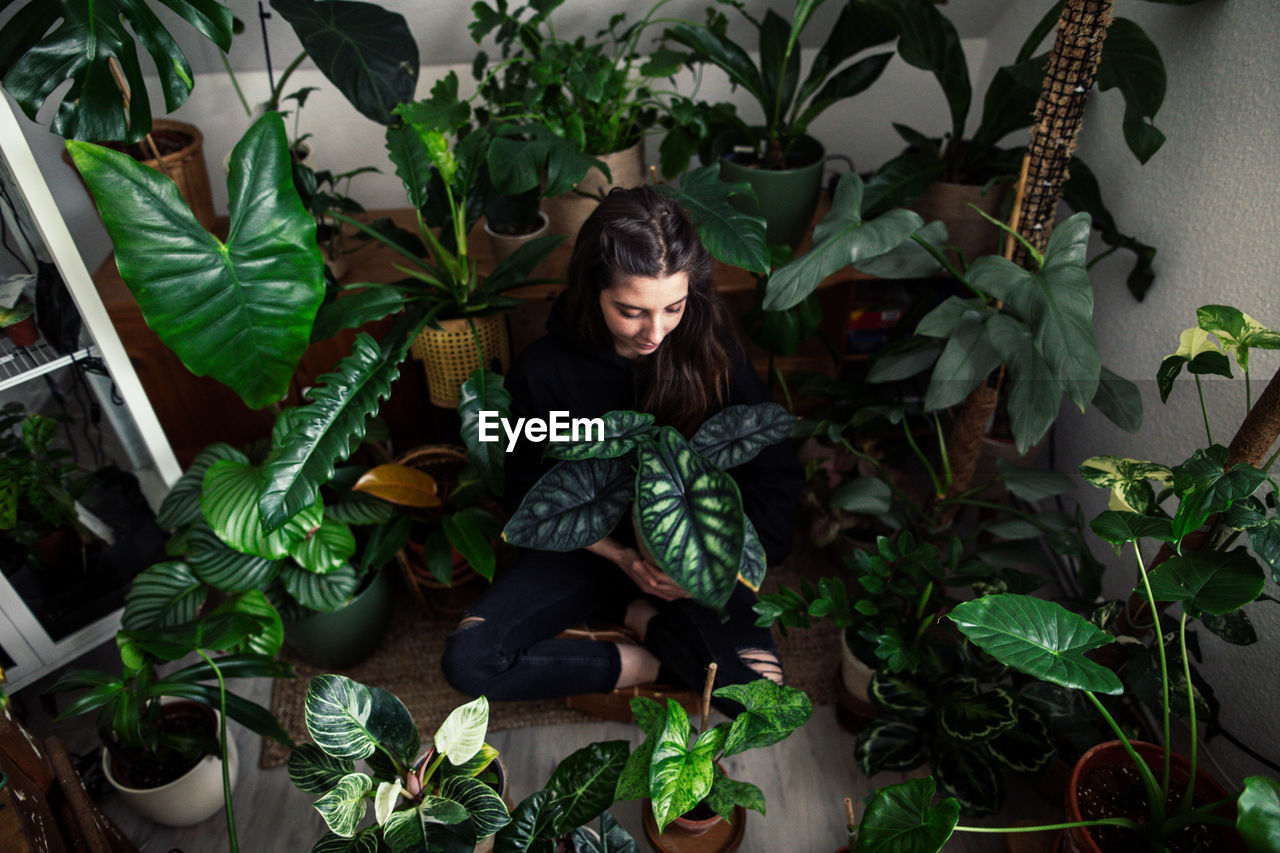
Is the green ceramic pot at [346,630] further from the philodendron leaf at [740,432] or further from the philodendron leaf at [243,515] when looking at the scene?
the philodendron leaf at [740,432]

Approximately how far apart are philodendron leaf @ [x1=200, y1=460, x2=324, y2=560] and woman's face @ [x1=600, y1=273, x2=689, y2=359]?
59 centimetres

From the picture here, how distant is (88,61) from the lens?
109 cm

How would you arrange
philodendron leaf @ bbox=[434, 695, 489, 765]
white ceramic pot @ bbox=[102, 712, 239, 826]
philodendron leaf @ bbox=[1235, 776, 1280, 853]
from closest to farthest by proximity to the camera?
philodendron leaf @ bbox=[1235, 776, 1280, 853]
philodendron leaf @ bbox=[434, 695, 489, 765]
white ceramic pot @ bbox=[102, 712, 239, 826]

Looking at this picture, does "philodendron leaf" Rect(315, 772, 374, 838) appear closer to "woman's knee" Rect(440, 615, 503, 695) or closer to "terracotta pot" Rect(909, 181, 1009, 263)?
"woman's knee" Rect(440, 615, 503, 695)

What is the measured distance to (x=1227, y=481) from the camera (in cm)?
94

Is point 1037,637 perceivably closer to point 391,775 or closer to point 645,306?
point 645,306

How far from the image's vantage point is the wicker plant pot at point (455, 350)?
5.22ft

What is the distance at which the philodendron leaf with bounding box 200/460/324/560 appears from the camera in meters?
1.29

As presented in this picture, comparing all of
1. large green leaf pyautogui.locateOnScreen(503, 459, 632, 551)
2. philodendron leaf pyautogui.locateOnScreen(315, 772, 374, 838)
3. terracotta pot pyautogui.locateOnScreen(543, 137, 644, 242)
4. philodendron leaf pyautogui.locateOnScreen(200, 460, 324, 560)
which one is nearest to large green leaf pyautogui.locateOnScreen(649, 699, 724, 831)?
large green leaf pyautogui.locateOnScreen(503, 459, 632, 551)

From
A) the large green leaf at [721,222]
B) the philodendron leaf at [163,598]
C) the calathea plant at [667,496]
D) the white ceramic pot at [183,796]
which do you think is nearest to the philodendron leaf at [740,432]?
the calathea plant at [667,496]

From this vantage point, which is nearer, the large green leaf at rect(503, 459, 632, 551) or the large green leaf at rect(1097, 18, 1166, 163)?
the large green leaf at rect(503, 459, 632, 551)

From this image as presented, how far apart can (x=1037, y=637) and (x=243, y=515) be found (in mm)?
1170

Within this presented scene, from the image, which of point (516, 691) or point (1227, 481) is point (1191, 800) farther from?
point (516, 691)

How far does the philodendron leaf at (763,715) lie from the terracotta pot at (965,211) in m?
1.04
